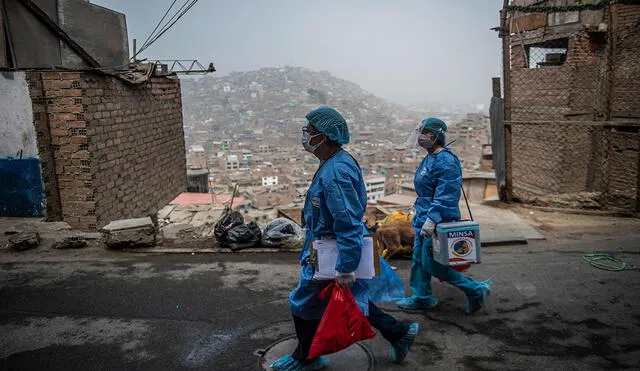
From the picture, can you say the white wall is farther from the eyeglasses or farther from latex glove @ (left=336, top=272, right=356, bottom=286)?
latex glove @ (left=336, top=272, right=356, bottom=286)

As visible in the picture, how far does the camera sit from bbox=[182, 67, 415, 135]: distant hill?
10019cm

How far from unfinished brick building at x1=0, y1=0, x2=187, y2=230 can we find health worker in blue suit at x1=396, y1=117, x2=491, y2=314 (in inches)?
192

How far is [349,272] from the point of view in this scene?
314 centimetres

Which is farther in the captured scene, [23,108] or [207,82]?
[207,82]

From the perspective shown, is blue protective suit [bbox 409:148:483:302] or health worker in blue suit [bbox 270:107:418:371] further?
blue protective suit [bbox 409:148:483:302]

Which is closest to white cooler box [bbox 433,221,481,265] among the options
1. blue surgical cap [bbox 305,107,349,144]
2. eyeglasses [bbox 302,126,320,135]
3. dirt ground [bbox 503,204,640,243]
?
blue surgical cap [bbox 305,107,349,144]

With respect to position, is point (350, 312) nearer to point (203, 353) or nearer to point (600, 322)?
point (203, 353)

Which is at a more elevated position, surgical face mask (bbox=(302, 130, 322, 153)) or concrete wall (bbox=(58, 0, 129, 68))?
concrete wall (bbox=(58, 0, 129, 68))

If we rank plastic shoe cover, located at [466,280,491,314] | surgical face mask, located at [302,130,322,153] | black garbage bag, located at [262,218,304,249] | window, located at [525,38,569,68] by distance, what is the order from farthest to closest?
1. window, located at [525,38,569,68]
2. black garbage bag, located at [262,218,304,249]
3. plastic shoe cover, located at [466,280,491,314]
4. surgical face mask, located at [302,130,322,153]

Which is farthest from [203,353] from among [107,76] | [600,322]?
[107,76]

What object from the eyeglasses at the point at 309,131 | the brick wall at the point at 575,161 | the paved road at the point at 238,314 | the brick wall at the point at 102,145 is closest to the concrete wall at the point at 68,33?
the brick wall at the point at 102,145

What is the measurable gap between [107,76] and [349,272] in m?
6.05

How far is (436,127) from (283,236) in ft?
8.74

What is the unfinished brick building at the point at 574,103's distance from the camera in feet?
28.7
